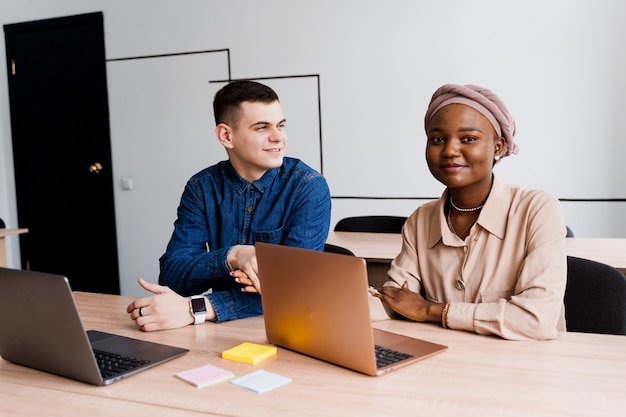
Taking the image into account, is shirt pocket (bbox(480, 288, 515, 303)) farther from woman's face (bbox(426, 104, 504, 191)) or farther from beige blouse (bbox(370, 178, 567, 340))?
woman's face (bbox(426, 104, 504, 191))

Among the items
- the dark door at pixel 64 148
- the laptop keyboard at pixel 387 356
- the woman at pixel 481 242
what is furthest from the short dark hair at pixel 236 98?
the dark door at pixel 64 148

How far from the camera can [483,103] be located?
5.41 feet

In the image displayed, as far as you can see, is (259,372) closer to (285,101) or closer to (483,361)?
(483,361)

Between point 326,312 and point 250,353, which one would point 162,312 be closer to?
point 250,353

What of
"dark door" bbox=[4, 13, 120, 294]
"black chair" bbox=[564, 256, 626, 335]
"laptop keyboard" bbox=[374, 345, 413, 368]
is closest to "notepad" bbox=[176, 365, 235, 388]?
"laptop keyboard" bbox=[374, 345, 413, 368]

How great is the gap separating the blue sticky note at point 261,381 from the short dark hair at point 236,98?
99 centimetres

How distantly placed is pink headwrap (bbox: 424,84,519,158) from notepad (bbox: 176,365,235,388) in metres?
0.86

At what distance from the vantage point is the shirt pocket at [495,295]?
66.1 inches

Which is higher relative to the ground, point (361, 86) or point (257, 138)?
point (361, 86)

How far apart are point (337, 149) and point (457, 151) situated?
314cm

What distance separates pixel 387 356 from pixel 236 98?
107 centimetres

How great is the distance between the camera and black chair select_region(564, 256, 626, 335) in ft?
5.79

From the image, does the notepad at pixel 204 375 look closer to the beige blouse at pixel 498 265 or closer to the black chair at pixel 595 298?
the beige blouse at pixel 498 265

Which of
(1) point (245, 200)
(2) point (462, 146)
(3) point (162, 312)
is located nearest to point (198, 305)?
(3) point (162, 312)
